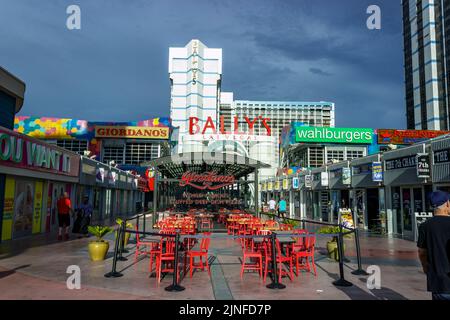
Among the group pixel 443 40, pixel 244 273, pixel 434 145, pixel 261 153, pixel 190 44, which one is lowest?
pixel 244 273

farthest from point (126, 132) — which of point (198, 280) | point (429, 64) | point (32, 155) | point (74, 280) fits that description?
point (429, 64)

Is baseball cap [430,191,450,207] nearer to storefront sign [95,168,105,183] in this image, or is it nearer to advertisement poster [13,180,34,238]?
advertisement poster [13,180,34,238]

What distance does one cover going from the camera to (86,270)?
316 inches

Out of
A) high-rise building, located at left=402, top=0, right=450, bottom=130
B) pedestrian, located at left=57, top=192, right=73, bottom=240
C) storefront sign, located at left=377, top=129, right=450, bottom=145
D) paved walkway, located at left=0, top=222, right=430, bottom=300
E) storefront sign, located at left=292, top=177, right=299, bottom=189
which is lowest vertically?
paved walkway, located at left=0, top=222, right=430, bottom=300

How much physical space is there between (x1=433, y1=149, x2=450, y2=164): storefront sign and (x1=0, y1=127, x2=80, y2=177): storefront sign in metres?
14.7

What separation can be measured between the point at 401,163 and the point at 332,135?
26.7m

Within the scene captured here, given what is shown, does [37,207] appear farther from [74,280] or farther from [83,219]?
[74,280]

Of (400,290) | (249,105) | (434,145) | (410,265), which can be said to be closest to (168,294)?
(400,290)

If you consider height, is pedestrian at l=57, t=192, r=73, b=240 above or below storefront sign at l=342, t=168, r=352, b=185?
below

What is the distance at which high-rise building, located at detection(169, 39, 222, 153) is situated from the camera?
8350 cm

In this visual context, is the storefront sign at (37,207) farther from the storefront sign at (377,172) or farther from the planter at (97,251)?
the storefront sign at (377,172)

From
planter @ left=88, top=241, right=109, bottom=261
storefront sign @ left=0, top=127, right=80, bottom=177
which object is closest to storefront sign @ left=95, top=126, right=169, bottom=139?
storefront sign @ left=0, top=127, right=80, bottom=177

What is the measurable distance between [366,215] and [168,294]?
15.2m

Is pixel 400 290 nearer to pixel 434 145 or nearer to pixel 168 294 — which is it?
pixel 168 294
